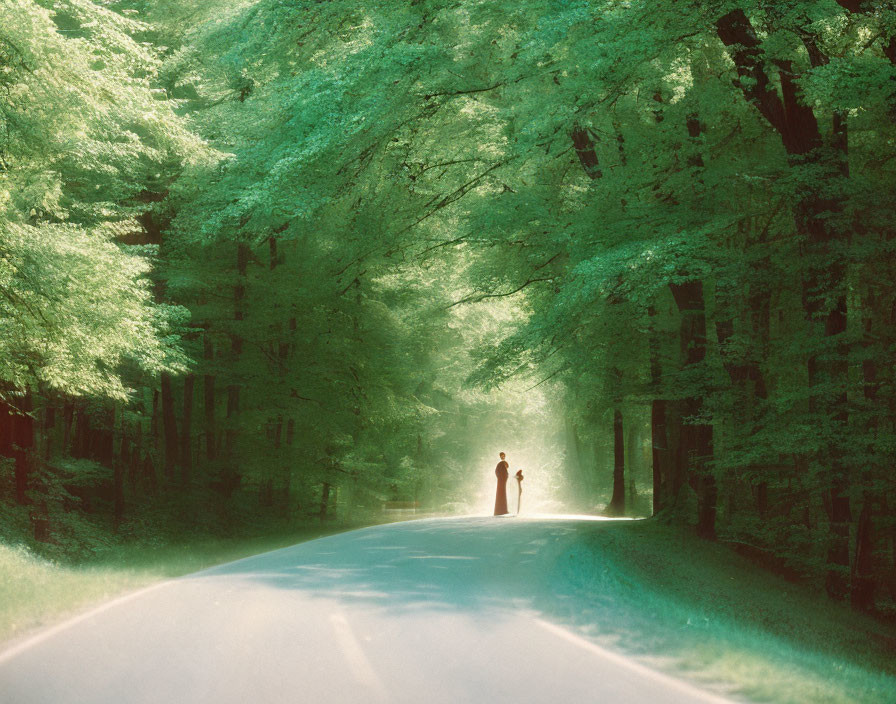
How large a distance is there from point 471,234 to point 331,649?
1249cm

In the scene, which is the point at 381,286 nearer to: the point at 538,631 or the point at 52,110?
the point at 52,110

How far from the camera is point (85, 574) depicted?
42.3ft

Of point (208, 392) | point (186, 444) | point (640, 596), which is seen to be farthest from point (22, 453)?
point (640, 596)

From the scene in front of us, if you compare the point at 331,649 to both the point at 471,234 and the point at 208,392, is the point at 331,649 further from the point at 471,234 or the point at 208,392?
the point at 208,392

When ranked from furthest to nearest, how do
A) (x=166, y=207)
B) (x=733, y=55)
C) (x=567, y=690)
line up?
(x=166, y=207) → (x=733, y=55) → (x=567, y=690)

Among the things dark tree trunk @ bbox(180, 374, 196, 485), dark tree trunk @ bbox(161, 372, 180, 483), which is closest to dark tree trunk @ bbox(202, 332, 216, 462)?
dark tree trunk @ bbox(180, 374, 196, 485)

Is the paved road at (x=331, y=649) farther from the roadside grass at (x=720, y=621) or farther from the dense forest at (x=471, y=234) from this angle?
the dense forest at (x=471, y=234)

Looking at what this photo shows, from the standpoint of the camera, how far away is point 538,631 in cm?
795

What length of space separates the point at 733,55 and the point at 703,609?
879 cm

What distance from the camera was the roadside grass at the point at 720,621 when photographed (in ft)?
20.9

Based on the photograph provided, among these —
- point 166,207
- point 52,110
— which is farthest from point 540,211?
point 166,207

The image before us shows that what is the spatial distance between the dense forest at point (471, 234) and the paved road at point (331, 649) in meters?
5.28

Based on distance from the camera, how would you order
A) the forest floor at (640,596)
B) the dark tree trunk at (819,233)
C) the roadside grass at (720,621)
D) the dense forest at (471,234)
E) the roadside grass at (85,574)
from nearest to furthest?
the roadside grass at (720,621), the forest floor at (640,596), the roadside grass at (85,574), the dark tree trunk at (819,233), the dense forest at (471,234)

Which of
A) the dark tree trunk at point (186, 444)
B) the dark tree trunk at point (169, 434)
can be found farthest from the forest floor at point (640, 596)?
the dark tree trunk at point (186, 444)
